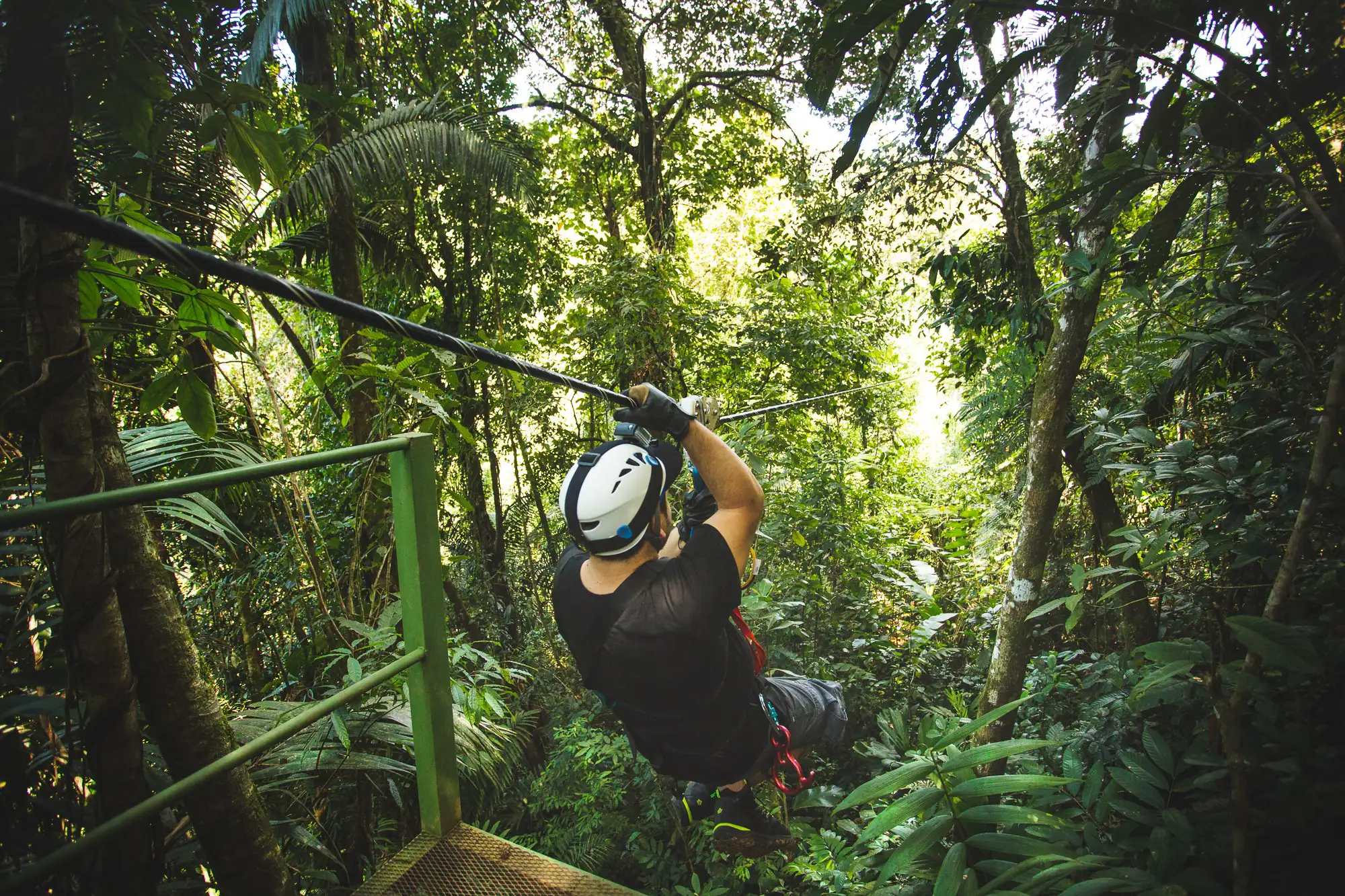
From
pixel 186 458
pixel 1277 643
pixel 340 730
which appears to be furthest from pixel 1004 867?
pixel 186 458

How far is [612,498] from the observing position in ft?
6.62

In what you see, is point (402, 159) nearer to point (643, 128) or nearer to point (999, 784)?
point (643, 128)

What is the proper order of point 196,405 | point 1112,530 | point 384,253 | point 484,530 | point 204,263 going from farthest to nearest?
point 484,530, point 384,253, point 1112,530, point 196,405, point 204,263

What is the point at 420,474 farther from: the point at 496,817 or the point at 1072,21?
the point at 496,817

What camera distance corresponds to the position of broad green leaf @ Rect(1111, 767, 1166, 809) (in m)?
1.55

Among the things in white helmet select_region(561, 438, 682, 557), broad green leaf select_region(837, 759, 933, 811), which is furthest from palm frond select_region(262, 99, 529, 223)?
broad green leaf select_region(837, 759, 933, 811)

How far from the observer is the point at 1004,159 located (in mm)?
4438

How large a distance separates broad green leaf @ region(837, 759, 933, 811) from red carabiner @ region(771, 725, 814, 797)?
978 millimetres

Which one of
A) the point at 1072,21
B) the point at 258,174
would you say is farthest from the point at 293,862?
the point at 1072,21

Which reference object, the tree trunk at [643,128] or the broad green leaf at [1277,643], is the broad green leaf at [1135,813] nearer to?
the broad green leaf at [1277,643]

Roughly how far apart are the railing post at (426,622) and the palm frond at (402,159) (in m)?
3.63

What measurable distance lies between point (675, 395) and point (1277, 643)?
485cm

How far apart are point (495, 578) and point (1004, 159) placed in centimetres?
633

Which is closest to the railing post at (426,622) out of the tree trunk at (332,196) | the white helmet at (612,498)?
the white helmet at (612,498)
